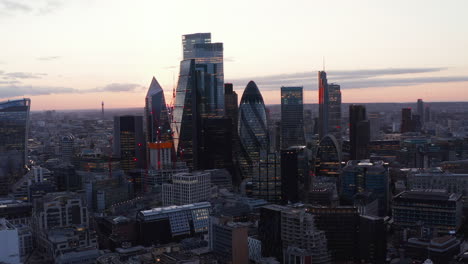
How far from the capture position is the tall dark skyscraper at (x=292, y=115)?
10281cm

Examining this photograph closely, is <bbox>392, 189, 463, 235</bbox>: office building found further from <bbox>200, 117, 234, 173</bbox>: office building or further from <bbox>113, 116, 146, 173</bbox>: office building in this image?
<bbox>113, 116, 146, 173</bbox>: office building

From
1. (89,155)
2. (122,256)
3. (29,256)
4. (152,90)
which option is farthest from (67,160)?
(122,256)

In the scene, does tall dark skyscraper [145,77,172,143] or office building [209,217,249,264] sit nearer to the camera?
office building [209,217,249,264]

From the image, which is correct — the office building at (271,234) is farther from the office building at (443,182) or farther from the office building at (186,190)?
the office building at (443,182)

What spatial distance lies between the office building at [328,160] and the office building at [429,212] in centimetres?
2775

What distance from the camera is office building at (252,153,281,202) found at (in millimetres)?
60250

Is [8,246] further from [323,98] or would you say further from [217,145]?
[323,98]

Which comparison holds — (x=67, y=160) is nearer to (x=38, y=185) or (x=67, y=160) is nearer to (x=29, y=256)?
(x=38, y=185)

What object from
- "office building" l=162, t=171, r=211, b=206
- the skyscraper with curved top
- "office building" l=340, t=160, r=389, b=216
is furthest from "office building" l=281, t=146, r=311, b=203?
the skyscraper with curved top

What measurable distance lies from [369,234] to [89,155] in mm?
52127

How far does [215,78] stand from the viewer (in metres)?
98.9

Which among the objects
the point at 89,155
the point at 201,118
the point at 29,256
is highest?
the point at 201,118

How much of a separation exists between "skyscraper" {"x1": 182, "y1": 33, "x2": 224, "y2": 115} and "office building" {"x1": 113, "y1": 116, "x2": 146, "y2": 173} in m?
12.4

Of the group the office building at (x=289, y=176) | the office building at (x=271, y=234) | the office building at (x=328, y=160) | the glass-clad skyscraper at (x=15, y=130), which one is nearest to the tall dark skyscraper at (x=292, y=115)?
the office building at (x=328, y=160)
